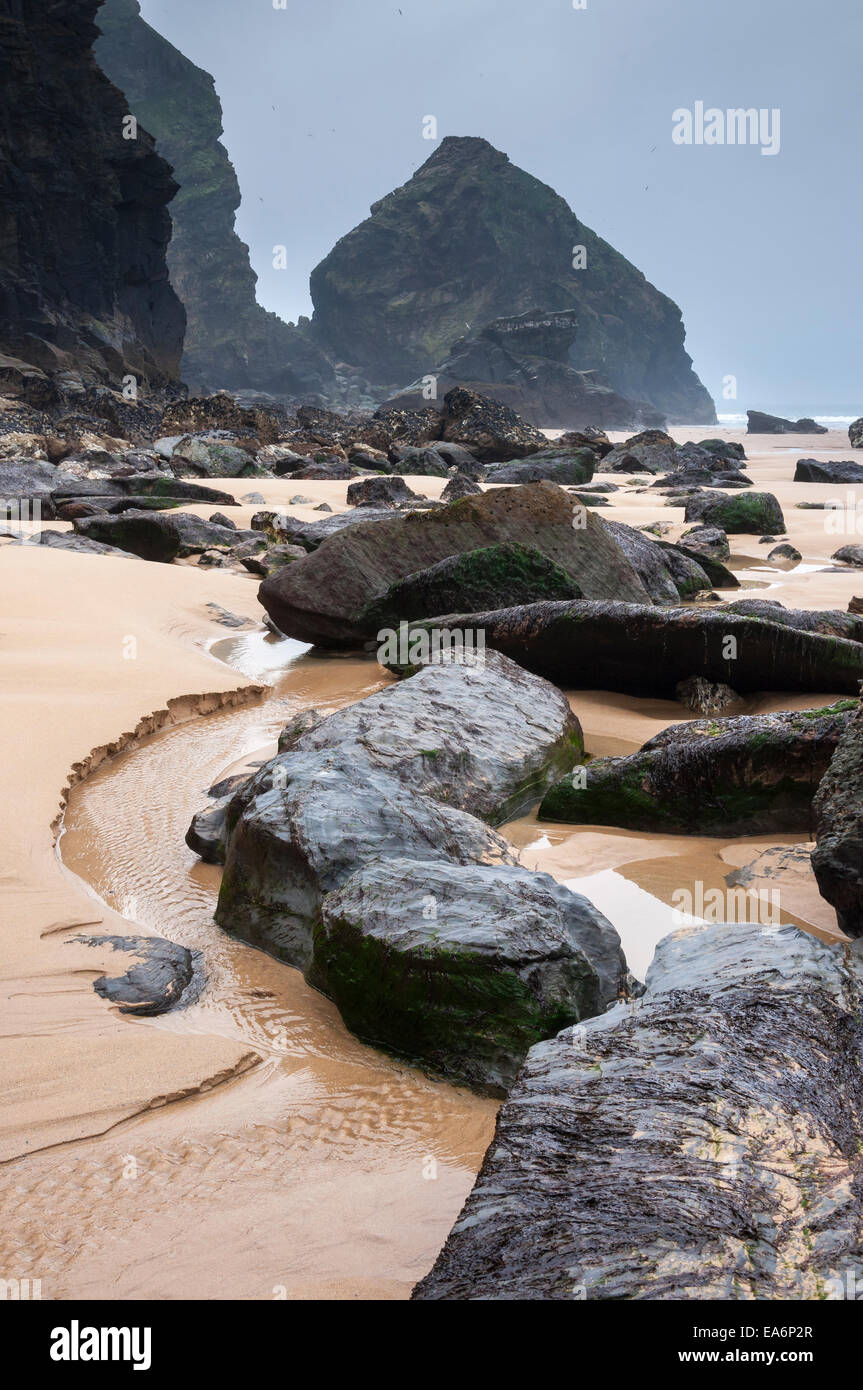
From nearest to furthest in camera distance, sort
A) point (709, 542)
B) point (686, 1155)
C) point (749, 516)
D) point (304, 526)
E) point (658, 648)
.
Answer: point (686, 1155)
point (658, 648)
point (304, 526)
point (709, 542)
point (749, 516)

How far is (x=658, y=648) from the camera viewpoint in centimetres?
514

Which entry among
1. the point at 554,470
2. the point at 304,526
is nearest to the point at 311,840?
the point at 304,526

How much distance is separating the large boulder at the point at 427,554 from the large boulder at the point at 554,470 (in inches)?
474

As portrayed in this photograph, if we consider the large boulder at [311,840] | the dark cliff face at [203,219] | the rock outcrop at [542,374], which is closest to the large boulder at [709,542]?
the large boulder at [311,840]

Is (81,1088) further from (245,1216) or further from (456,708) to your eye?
(456,708)

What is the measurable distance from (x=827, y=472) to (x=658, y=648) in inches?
689

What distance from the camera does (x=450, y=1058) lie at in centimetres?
208

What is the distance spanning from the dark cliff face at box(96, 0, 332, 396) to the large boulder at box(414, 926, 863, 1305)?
110 meters

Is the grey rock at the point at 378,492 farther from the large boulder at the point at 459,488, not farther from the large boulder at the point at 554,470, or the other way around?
the large boulder at the point at 554,470

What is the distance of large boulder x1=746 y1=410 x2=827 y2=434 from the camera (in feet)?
169

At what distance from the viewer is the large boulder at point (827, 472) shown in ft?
66.6

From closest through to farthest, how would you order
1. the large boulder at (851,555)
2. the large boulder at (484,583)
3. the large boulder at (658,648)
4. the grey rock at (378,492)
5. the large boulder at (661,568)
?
the large boulder at (658,648), the large boulder at (484,583), the large boulder at (661,568), the large boulder at (851,555), the grey rock at (378,492)

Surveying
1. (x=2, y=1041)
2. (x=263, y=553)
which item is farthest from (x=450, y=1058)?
(x=263, y=553)

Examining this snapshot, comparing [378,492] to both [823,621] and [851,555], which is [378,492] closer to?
[851,555]
